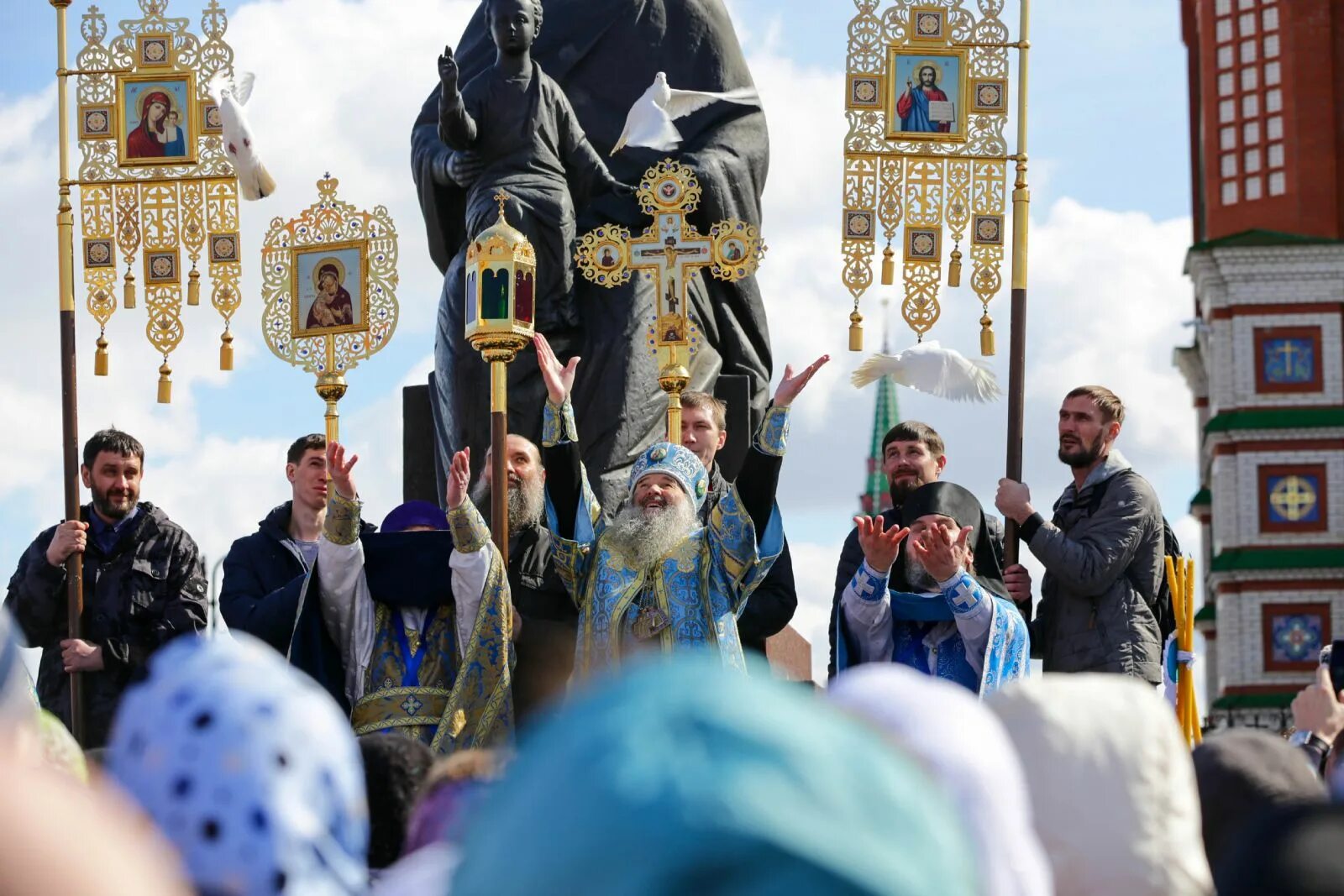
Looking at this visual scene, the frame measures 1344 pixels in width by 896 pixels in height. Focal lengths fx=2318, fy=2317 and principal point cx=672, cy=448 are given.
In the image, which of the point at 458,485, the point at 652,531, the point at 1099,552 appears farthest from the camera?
the point at 1099,552

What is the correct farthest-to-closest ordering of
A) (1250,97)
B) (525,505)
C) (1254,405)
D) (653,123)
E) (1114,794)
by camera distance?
(1254,405)
(1250,97)
(653,123)
(525,505)
(1114,794)

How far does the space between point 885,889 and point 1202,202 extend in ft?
130

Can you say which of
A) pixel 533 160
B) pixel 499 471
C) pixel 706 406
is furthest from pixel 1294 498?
pixel 499 471

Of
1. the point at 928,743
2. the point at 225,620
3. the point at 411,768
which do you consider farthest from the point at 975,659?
the point at 928,743

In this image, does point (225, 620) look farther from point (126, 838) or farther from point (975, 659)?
point (126, 838)

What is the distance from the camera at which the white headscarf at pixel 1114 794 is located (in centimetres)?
275

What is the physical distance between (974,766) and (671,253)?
21.8 ft

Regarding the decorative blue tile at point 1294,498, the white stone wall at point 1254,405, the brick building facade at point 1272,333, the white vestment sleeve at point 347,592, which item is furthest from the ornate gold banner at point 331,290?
the decorative blue tile at point 1294,498

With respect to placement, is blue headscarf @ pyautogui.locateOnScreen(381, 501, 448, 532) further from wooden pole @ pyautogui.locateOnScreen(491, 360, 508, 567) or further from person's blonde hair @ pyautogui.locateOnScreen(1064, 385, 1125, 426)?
person's blonde hair @ pyautogui.locateOnScreen(1064, 385, 1125, 426)

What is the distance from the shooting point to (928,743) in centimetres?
230

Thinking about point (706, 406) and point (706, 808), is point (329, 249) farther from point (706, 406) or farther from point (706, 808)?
point (706, 808)

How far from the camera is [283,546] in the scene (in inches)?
297

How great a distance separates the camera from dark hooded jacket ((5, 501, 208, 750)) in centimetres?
767

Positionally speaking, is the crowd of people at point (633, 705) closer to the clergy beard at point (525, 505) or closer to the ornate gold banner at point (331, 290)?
the clergy beard at point (525, 505)
